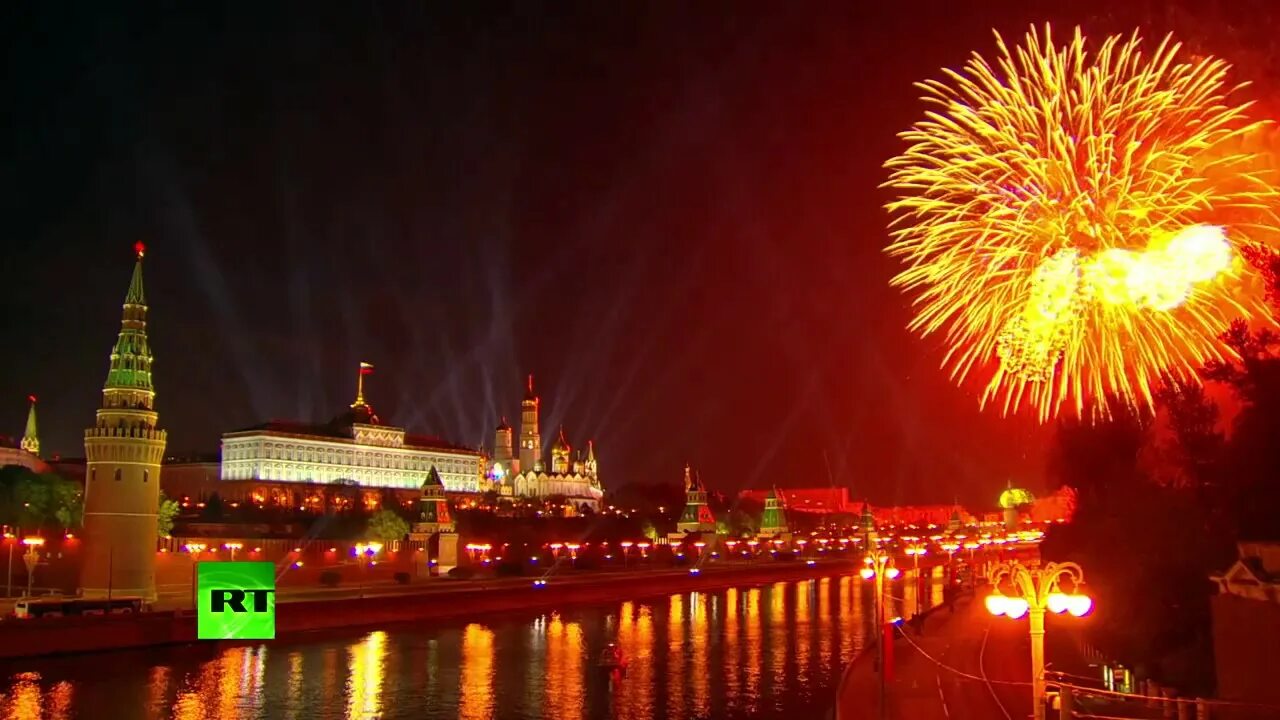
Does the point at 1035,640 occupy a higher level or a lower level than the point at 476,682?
higher

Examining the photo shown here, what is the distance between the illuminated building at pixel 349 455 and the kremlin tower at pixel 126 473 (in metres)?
60.7

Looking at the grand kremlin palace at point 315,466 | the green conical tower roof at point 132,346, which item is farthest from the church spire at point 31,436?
the green conical tower roof at point 132,346

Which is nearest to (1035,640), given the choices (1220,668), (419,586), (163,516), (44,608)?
(1220,668)

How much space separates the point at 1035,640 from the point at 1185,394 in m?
17.0

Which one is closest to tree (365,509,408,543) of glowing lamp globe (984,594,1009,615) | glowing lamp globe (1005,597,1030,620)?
glowing lamp globe (984,594,1009,615)

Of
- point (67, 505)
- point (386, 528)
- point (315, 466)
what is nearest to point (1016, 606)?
point (67, 505)

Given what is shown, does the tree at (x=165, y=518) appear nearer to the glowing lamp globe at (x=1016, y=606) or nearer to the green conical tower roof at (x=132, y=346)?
the green conical tower roof at (x=132, y=346)

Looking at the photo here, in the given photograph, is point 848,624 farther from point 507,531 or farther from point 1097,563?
point 507,531

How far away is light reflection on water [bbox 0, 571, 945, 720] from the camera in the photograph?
28312mm

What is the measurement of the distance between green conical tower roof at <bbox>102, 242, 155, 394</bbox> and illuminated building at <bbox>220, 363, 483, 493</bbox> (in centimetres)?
6033

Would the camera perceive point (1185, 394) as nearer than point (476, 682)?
Yes

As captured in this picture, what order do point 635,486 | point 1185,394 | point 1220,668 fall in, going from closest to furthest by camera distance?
1. point 1220,668
2. point 1185,394
3. point 635,486

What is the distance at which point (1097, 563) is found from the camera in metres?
28.0

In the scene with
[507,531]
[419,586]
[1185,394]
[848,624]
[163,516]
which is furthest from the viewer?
[507,531]
